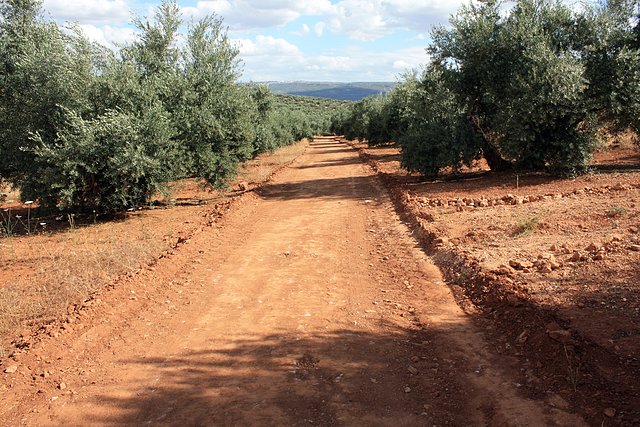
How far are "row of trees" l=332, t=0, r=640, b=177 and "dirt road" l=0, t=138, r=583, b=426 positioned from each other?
29.8 feet

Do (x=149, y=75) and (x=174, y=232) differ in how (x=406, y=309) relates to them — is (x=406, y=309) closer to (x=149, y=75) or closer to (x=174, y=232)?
(x=174, y=232)

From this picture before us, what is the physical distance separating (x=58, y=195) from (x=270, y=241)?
7.43 metres

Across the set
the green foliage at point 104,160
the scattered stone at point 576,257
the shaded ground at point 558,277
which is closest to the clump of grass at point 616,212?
the shaded ground at point 558,277

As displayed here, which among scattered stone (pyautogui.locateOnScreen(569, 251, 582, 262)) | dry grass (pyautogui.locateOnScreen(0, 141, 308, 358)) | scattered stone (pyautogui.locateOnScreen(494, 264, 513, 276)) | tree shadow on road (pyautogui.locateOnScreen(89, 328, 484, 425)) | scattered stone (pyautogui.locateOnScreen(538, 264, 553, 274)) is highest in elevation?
scattered stone (pyautogui.locateOnScreen(569, 251, 582, 262))

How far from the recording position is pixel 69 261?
928 centimetres

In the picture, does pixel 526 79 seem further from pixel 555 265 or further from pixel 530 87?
pixel 555 265

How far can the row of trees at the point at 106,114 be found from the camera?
1310cm

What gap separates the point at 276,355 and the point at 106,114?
427 inches

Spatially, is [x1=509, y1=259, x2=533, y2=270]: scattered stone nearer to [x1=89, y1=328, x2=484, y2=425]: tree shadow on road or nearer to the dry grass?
[x1=89, y1=328, x2=484, y2=425]: tree shadow on road

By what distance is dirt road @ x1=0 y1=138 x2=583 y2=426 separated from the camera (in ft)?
13.0

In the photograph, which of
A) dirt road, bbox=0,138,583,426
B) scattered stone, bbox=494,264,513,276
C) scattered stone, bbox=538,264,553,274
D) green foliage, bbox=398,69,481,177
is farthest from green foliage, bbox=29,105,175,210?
scattered stone, bbox=538,264,553,274

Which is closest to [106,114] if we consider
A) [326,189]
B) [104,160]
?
[104,160]

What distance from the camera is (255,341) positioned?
5277 millimetres

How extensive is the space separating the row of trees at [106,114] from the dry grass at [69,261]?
1323mm
